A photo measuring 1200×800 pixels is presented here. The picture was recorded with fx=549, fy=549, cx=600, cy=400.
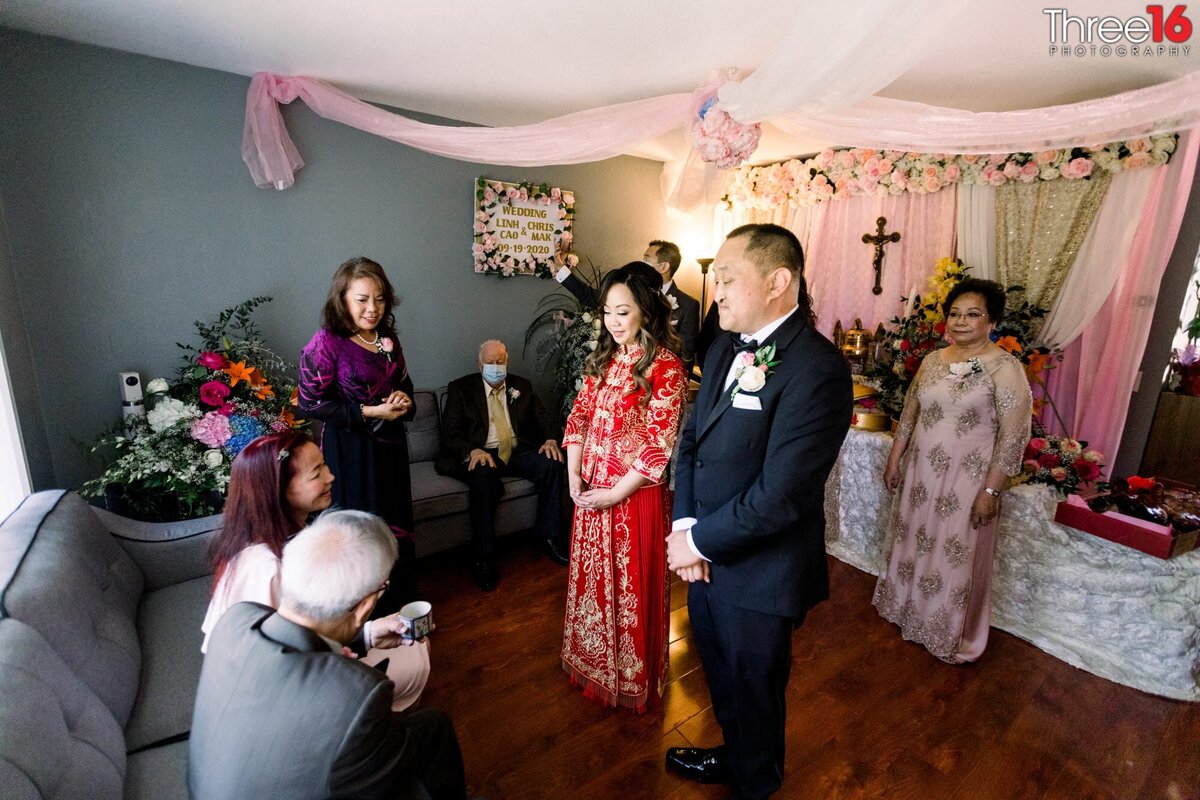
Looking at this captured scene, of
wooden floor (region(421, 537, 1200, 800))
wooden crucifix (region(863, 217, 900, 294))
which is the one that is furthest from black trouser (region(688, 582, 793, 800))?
wooden crucifix (region(863, 217, 900, 294))

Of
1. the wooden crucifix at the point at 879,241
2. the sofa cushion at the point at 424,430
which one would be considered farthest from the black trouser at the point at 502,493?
the wooden crucifix at the point at 879,241

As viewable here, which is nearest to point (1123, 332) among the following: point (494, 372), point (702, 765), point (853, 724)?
point (853, 724)

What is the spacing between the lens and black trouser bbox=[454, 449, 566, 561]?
3064 millimetres

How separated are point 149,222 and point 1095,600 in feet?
15.6

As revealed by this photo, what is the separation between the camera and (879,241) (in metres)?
3.84

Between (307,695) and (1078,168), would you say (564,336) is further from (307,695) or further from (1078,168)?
(307,695)

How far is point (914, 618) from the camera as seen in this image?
256cm

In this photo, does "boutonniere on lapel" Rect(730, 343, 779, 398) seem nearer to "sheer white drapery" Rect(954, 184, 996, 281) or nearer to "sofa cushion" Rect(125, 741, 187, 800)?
"sofa cushion" Rect(125, 741, 187, 800)

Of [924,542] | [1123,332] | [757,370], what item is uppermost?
[757,370]

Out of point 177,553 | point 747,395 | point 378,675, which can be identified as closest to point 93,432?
point 177,553

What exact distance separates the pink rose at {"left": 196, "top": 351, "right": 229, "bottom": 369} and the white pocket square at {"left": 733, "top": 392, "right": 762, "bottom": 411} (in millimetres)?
2471

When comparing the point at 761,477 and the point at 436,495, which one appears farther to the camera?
the point at 436,495

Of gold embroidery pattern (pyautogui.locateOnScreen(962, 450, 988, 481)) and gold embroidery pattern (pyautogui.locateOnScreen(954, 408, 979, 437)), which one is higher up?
gold embroidery pattern (pyautogui.locateOnScreen(954, 408, 979, 437))

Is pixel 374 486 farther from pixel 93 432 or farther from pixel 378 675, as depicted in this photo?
pixel 93 432
